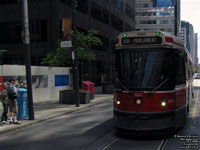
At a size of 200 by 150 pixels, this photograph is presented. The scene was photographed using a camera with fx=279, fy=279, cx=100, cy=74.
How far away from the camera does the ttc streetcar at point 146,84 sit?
319 inches

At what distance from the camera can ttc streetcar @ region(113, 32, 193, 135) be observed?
8.10 meters

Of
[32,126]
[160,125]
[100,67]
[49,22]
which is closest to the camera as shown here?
[160,125]

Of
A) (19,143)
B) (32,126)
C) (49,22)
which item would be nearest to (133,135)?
(19,143)

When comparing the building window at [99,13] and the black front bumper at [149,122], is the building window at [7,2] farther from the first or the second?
the black front bumper at [149,122]

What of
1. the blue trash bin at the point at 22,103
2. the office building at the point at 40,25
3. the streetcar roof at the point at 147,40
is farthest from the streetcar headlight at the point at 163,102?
the office building at the point at 40,25

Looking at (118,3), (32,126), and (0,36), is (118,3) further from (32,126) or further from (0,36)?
(32,126)

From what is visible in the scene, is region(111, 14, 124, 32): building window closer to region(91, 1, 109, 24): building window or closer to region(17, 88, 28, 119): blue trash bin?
region(91, 1, 109, 24): building window

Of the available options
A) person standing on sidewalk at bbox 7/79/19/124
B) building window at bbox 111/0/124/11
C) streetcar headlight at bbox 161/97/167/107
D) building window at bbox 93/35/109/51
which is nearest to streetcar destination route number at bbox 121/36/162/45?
streetcar headlight at bbox 161/97/167/107

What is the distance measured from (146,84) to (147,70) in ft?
1.37

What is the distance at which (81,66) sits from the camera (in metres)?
33.4

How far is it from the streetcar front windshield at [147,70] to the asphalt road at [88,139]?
5.24ft

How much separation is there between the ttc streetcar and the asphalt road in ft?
1.25

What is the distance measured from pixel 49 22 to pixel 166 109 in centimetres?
2176

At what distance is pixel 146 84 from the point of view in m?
8.14
